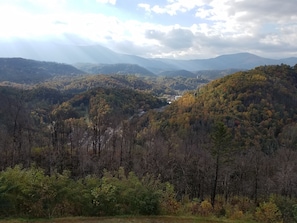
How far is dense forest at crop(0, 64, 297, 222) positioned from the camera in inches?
392

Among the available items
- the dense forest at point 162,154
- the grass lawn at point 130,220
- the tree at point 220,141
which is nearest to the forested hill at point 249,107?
the dense forest at point 162,154

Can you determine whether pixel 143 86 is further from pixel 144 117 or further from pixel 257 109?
pixel 257 109

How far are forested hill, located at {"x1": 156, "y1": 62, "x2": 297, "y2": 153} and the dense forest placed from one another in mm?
243

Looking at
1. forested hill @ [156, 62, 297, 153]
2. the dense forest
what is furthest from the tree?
forested hill @ [156, 62, 297, 153]

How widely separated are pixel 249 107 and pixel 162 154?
35989 mm

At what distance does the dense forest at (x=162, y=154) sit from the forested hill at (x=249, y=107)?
9.6 inches

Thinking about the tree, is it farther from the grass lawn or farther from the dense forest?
the grass lawn

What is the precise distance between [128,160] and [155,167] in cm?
336

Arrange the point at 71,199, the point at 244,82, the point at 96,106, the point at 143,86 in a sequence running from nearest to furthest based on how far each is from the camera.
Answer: the point at 71,199
the point at 244,82
the point at 96,106
the point at 143,86

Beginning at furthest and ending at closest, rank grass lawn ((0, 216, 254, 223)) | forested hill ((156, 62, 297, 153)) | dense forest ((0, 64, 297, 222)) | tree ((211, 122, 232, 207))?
forested hill ((156, 62, 297, 153)) < tree ((211, 122, 232, 207)) < dense forest ((0, 64, 297, 222)) < grass lawn ((0, 216, 254, 223))

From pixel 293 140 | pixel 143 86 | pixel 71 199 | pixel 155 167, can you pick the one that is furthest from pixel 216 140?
pixel 143 86

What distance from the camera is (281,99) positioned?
69062 mm

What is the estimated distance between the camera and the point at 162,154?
Result: 36.1 meters

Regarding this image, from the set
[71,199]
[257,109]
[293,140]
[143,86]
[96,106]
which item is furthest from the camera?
[143,86]
